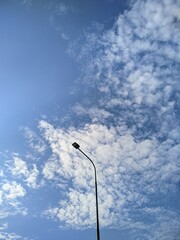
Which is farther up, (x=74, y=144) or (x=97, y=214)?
(x=74, y=144)

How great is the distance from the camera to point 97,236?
13.7 m

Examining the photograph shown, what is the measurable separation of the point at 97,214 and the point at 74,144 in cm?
457

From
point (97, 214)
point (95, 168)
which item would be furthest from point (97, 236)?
point (95, 168)

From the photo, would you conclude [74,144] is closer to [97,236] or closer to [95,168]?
[95,168]

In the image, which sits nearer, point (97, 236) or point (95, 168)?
point (97, 236)

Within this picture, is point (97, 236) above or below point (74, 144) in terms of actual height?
below

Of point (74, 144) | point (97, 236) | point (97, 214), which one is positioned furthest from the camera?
point (74, 144)

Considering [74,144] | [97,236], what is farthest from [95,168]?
[97,236]

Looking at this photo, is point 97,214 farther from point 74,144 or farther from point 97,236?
point 74,144

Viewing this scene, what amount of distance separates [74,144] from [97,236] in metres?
5.81

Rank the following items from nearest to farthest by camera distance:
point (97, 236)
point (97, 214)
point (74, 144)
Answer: point (97, 236), point (97, 214), point (74, 144)

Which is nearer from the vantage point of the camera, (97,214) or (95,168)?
(97,214)

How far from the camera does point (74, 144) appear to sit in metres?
17.2

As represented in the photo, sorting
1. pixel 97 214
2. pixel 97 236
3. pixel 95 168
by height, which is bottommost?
pixel 97 236
